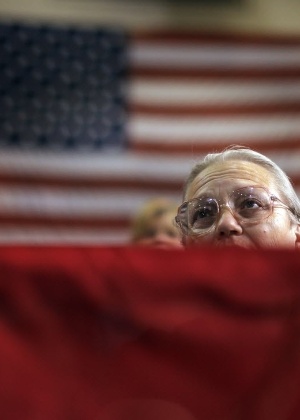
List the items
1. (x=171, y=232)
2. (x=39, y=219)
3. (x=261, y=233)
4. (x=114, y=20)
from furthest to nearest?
(x=114, y=20)
(x=39, y=219)
(x=171, y=232)
(x=261, y=233)

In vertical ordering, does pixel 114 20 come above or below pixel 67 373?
above

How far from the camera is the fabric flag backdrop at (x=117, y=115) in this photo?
3.74 m

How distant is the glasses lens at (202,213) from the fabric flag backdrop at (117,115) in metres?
2.32

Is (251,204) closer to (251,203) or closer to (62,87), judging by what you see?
(251,203)

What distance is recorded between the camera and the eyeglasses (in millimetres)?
1310

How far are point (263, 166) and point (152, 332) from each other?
0.84 m

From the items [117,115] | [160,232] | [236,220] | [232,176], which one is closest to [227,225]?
[236,220]

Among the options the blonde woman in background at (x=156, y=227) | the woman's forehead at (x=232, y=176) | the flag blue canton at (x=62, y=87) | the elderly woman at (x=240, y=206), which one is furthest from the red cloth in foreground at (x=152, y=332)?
the flag blue canton at (x=62, y=87)

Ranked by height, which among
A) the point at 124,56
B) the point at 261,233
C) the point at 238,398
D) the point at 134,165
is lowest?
the point at 238,398

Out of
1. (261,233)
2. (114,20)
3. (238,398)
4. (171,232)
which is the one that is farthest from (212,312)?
(114,20)

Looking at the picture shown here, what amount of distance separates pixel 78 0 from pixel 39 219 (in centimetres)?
117

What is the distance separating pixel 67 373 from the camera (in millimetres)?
596

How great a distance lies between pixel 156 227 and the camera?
213 cm

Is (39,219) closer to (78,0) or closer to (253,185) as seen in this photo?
(78,0)
